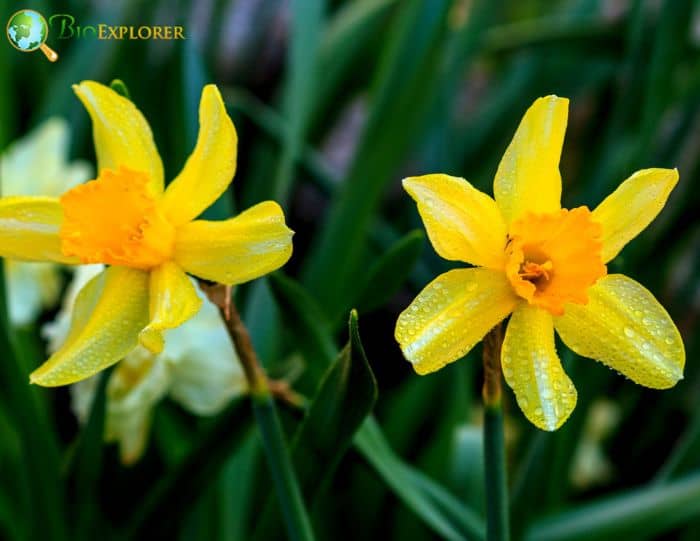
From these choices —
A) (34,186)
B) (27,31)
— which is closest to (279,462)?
(27,31)

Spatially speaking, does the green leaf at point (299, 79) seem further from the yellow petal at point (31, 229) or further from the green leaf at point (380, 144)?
the yellow petal at point (31, 229)

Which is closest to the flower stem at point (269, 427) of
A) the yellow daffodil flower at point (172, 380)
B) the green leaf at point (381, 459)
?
the green leaf at point (381, 459)

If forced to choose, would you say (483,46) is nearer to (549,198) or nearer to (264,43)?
(264,43)

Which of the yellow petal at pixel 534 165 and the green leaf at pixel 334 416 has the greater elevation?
the yellow petal at pixel 534 165

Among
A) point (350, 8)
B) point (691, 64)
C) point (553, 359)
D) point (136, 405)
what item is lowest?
point (136, 405)

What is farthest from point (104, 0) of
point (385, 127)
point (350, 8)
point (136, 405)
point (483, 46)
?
point (136, 405)

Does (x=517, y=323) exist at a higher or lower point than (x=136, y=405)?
A: higher

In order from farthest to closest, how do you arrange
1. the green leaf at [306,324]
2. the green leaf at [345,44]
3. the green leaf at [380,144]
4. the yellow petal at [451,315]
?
the green leaf at [345,44]
the green leaf at [380,144]
the green leaf at [306,324]
the yellow petal at [451,315]
